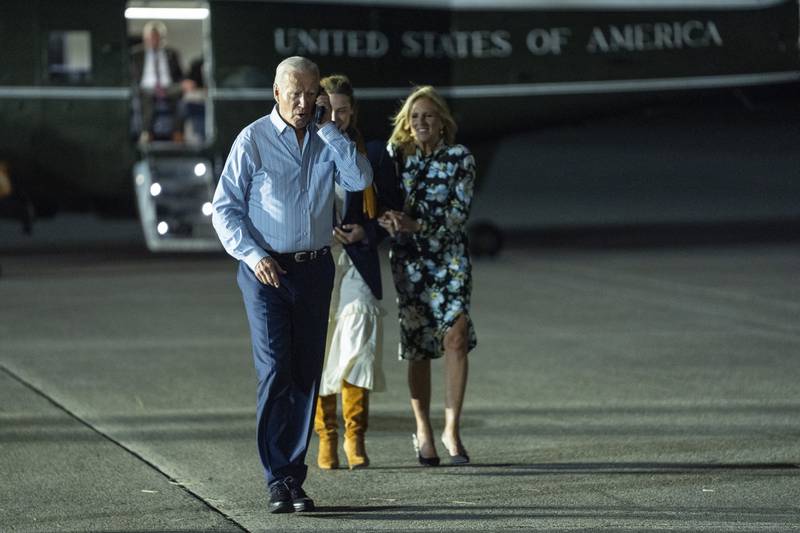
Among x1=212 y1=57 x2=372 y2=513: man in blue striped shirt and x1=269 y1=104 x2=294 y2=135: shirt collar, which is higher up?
x1=269 y1=104 x2=294 y2=135: shirt collar

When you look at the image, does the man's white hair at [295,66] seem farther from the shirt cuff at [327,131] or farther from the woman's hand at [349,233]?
the woman's hand at [349,233]

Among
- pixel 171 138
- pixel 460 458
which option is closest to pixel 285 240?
pixel 460 458

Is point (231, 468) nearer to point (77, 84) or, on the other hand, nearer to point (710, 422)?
point (710, 422)

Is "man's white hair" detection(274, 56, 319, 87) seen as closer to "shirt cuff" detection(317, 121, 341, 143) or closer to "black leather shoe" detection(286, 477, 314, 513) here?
"shirt cuff" detection(317, 121, 341, 143)

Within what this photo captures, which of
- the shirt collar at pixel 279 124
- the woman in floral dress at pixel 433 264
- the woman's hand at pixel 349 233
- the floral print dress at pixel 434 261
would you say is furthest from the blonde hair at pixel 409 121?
the shirt collar at pixel 279 124

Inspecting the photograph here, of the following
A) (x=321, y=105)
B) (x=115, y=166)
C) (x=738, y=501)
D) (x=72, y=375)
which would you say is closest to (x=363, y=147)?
(x=321, y=105)

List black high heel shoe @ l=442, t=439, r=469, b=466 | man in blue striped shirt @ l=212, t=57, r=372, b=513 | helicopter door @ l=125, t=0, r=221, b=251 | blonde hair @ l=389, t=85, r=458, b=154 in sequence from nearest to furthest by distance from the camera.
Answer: man in blue striped shirt @ l=212, t=57, r=372, b=513 < black high heel shoe @ l=442, t=439, r=469, b=466 < blonde hair @ l=389, t=85, r=458, b=154 < helicopter door @ l=125, t=0, r=221, b=251

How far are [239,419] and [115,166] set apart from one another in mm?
7888

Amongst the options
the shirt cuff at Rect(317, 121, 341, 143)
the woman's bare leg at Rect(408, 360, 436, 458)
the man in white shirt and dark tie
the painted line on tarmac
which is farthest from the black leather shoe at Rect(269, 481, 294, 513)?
the man in white shirt and dark tie

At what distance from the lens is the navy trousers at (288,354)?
5.56m

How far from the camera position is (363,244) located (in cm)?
638

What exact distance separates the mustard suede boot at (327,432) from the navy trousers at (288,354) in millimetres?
664

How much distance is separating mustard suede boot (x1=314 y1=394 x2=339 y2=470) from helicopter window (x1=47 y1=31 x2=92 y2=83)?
892 centimetres

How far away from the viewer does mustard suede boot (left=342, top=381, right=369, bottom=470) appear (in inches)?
249
